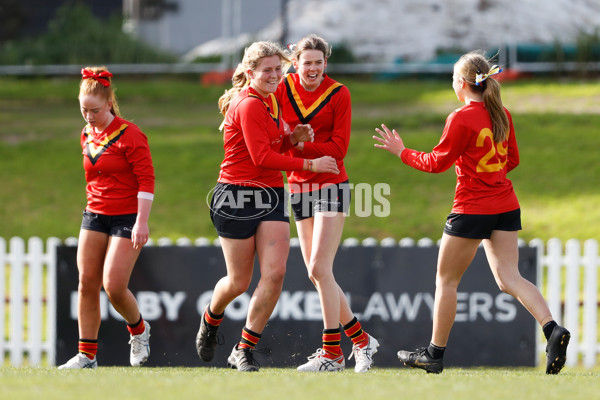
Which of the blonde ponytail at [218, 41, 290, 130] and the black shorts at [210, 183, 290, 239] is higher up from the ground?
the blonde ponytail at [218, 41, 290, 130]

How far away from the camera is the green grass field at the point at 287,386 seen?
13.1ft

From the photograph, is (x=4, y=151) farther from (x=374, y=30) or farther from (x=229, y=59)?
(x=374, y=30)

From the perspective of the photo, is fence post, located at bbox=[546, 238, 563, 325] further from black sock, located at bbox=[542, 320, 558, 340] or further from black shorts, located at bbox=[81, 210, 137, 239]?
black shorts, located at bbox=[81, 210, 137, 239]

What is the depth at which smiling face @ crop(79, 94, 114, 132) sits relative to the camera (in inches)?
215

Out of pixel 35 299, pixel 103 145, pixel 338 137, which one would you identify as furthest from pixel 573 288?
pixel 35 299

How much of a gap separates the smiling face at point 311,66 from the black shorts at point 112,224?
4.64ft

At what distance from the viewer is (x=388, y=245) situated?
310 inches

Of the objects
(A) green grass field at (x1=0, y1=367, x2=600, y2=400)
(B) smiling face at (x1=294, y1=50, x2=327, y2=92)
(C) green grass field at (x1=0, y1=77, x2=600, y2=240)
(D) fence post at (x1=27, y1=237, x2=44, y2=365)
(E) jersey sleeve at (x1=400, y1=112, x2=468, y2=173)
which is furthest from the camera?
(C) green grass field at (x1=0, y1=77, x2=600, y2=240)

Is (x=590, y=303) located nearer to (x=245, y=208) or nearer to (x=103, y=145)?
(x=245, y=208)

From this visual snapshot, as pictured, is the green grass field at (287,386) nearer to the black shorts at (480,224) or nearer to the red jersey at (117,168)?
the black shorts at (480,224)

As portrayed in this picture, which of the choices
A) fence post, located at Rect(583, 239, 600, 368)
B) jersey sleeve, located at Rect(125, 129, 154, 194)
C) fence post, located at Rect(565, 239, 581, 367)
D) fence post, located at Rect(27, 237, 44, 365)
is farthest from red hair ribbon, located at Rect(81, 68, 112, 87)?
fence post, located at Rect(583, 239, 600, 368)

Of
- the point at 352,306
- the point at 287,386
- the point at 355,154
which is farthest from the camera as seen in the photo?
the point at 355,154

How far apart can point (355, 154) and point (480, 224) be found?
Answer: 873cm

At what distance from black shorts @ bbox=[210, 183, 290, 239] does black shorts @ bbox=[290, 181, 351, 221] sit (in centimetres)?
23
